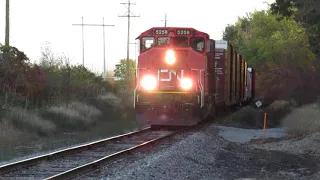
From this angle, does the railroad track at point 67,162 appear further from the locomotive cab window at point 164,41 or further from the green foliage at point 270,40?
the green foliage at point 270,40

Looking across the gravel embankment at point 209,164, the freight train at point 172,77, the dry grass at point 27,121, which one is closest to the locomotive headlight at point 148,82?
the freight train at point 172,77

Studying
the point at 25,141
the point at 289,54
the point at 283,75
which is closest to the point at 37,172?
the point at 25,141

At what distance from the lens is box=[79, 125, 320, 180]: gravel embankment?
9750 mm

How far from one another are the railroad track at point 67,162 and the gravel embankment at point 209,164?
311 mm

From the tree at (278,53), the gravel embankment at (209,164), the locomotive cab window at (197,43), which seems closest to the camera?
the gravel embankment at (209,164)

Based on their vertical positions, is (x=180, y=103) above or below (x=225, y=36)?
below

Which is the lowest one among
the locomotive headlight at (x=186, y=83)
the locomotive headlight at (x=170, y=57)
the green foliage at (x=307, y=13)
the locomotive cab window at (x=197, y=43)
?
the locomotive headlight at (x=186, y=83)

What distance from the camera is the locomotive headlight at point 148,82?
712 inches

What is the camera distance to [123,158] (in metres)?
11.8

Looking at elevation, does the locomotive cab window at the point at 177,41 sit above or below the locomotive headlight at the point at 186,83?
above

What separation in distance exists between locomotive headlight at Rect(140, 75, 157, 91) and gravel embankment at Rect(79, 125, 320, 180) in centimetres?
344

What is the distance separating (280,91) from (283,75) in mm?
2353

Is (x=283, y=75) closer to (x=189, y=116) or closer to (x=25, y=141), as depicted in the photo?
(x=189, y=116)

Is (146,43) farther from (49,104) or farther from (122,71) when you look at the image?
(122,71)
